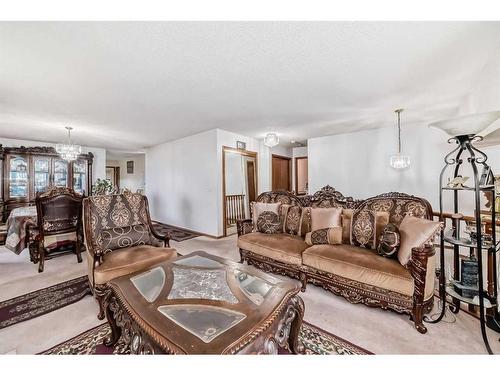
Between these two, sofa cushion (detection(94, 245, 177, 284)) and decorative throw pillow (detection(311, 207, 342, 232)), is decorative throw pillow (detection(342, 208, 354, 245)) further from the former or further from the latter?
sofa cushion (detection(94, 245, 177, 284))

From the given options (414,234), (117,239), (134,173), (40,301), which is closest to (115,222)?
(117,239)

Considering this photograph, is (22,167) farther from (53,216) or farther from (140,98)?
(140,98)

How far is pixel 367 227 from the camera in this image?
2.28m

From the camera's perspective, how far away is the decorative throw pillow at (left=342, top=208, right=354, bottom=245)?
2.45 meters

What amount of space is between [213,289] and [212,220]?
10.5 feet

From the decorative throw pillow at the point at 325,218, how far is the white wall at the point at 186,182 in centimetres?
238

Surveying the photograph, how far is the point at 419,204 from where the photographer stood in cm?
220

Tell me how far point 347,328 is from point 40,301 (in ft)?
9.74

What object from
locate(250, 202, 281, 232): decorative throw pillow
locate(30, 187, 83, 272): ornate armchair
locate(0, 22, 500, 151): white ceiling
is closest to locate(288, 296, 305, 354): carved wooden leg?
locate(250, 202, 281, 232): decorative throw pillow

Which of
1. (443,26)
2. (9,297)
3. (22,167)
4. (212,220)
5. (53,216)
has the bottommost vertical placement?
(9,297)

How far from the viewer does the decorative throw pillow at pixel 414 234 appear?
68.4 inches

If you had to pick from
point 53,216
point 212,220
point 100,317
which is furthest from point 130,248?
point 212,220

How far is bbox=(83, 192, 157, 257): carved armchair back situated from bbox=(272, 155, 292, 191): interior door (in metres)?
4.41

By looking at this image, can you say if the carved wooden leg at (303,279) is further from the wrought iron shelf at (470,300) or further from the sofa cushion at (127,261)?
the sofa cushion at (127,261)
